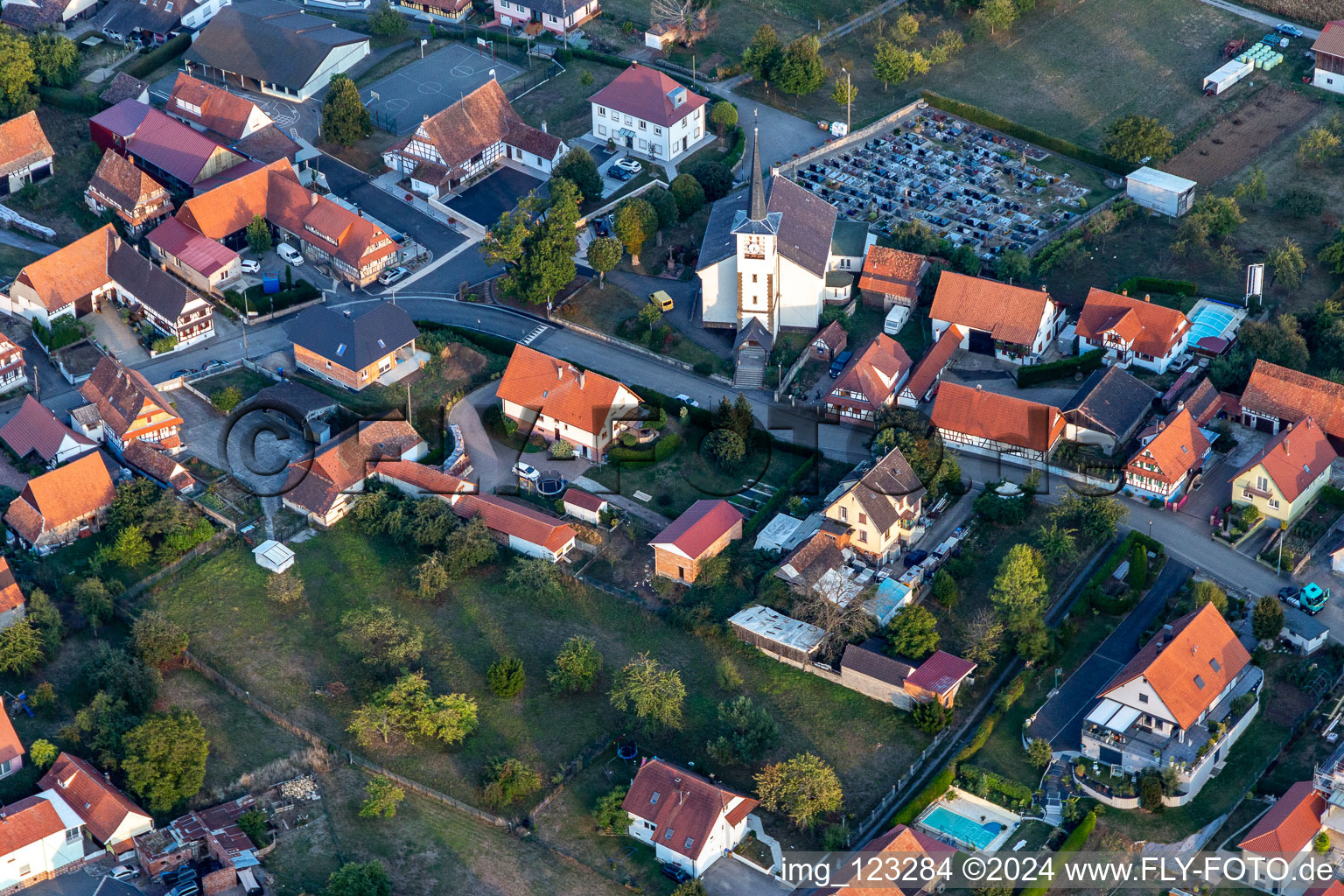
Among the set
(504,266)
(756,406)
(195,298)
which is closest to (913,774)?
(756,406)

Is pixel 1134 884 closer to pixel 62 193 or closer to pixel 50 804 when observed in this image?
pixel 50 804

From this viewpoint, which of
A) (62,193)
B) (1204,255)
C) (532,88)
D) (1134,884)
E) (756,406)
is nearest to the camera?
(1134,884)

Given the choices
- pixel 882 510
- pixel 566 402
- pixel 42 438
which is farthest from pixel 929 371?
pixel 42 438

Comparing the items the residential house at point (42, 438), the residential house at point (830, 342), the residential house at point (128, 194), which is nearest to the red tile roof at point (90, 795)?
the residential house at point (42, 438)

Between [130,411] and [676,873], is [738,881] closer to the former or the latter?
[676,873]

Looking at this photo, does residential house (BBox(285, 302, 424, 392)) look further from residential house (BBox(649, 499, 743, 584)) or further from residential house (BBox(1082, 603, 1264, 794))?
residential house (BBox(1082, 603, 1264, 794))

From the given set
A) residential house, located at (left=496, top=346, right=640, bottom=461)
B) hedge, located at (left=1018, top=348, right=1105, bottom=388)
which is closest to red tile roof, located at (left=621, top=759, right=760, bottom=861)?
residential house, located at (left=496, top=346, right=640, bottom=461)
